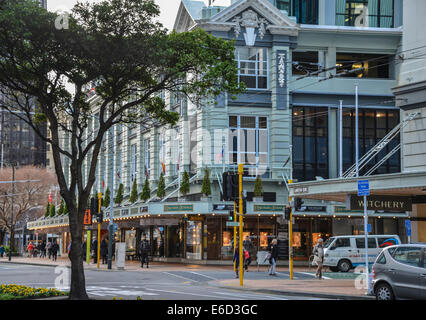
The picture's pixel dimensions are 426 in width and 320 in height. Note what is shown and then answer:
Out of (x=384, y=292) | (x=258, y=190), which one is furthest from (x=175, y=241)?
(x=384, y=292)

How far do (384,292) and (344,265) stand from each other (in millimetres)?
17776

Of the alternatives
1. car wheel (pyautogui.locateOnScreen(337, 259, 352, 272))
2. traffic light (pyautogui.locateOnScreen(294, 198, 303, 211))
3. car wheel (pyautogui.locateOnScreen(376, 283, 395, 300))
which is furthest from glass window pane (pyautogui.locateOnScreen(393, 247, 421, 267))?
car wheel (pyautogui.locateOnScreen(337, 259, 352, 272))

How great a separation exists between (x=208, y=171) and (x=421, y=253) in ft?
84.8

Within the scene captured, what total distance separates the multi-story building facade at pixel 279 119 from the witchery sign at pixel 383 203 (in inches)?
689

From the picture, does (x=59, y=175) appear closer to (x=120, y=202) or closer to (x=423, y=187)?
(x=423, y=187)

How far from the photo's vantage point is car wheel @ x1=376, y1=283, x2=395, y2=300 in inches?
685

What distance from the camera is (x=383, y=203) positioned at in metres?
24.4

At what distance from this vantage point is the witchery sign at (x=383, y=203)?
2411cm

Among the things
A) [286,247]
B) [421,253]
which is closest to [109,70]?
[421,253]

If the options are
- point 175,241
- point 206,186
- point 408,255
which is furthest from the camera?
point 175,241

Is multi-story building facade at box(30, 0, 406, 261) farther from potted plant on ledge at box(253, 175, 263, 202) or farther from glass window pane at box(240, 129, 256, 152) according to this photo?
potted plant on ledge at box(253, 175, 263, 202)

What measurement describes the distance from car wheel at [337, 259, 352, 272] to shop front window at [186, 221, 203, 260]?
11771 mm

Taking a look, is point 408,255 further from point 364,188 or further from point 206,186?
point 206,186

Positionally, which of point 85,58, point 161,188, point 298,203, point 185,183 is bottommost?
point 298,203
